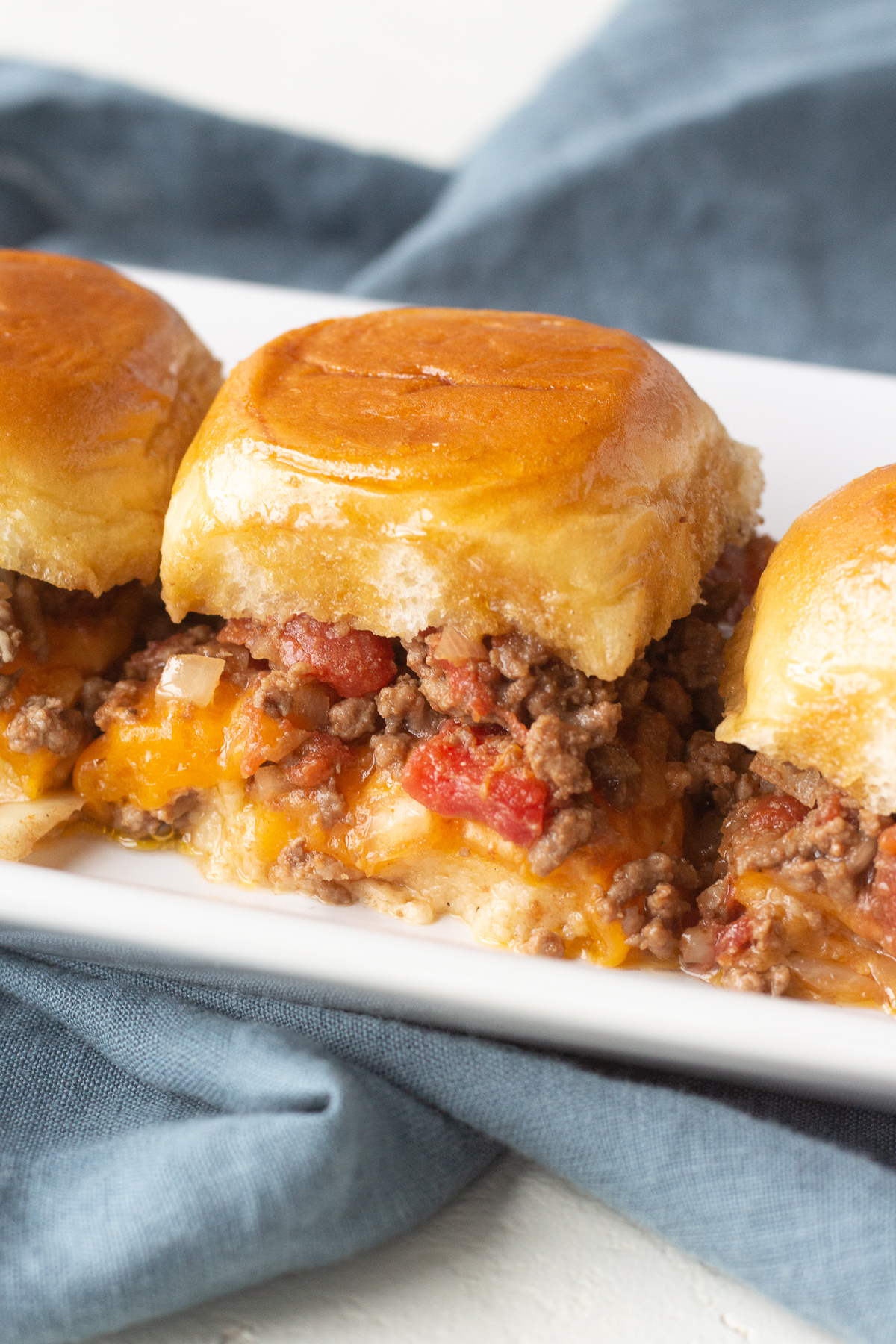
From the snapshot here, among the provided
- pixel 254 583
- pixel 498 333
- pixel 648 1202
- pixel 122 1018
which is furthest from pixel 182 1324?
pixel 498 333

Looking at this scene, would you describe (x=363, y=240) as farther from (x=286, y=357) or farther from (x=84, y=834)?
(x=84, y=834)

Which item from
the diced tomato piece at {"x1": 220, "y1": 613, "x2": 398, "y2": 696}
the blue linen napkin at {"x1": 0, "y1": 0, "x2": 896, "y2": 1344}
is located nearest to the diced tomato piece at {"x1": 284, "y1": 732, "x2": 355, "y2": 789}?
the diced tomato piece at {"x1": 220, "y1": 613, "x2": 398, "y2": 696}

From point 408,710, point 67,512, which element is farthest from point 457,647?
point 67,512

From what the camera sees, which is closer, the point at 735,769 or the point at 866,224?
the point at 735,769

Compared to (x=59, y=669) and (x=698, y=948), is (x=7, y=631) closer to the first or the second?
(x=59, y=669)

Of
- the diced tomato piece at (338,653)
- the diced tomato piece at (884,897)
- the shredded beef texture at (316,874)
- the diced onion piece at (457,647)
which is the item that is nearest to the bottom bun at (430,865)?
the shredded beef texture at (316,874)

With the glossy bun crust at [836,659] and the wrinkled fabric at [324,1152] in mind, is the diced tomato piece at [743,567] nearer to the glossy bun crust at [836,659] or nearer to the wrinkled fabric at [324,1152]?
the glossy bun crust at [836,659]

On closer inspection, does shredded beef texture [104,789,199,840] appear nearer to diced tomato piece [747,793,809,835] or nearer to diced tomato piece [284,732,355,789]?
diced tomato piece [284,732,355,789]
